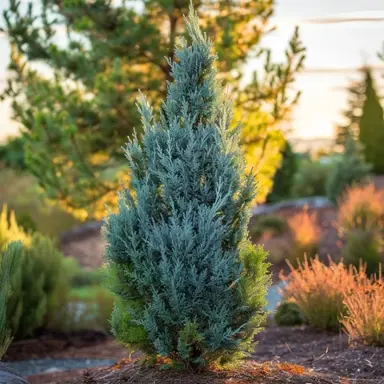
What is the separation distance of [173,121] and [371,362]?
2353 mm

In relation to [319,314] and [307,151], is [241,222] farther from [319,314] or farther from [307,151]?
[307,151]

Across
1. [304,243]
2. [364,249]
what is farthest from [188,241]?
[304,243]

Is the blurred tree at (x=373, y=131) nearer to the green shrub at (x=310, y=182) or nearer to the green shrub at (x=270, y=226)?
the green shrub at (x=310, y=182)

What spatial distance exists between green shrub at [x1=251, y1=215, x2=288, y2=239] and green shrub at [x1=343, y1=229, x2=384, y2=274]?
400 cm

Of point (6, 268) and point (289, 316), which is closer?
point (6, 268)

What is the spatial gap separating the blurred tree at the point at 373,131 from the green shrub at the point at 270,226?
6976mm

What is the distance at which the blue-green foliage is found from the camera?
4.37m

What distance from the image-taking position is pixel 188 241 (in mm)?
4344

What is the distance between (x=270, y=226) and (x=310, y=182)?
8048mm

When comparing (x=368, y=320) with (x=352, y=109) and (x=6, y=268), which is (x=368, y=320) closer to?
(x=6, y=268)

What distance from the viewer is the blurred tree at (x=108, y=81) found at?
32.5ft

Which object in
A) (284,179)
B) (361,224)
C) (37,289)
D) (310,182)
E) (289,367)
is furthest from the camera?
(310,182)

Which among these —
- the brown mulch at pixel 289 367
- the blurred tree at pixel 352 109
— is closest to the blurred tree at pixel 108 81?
the brown mulch at pixel 289 367

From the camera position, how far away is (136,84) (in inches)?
421
